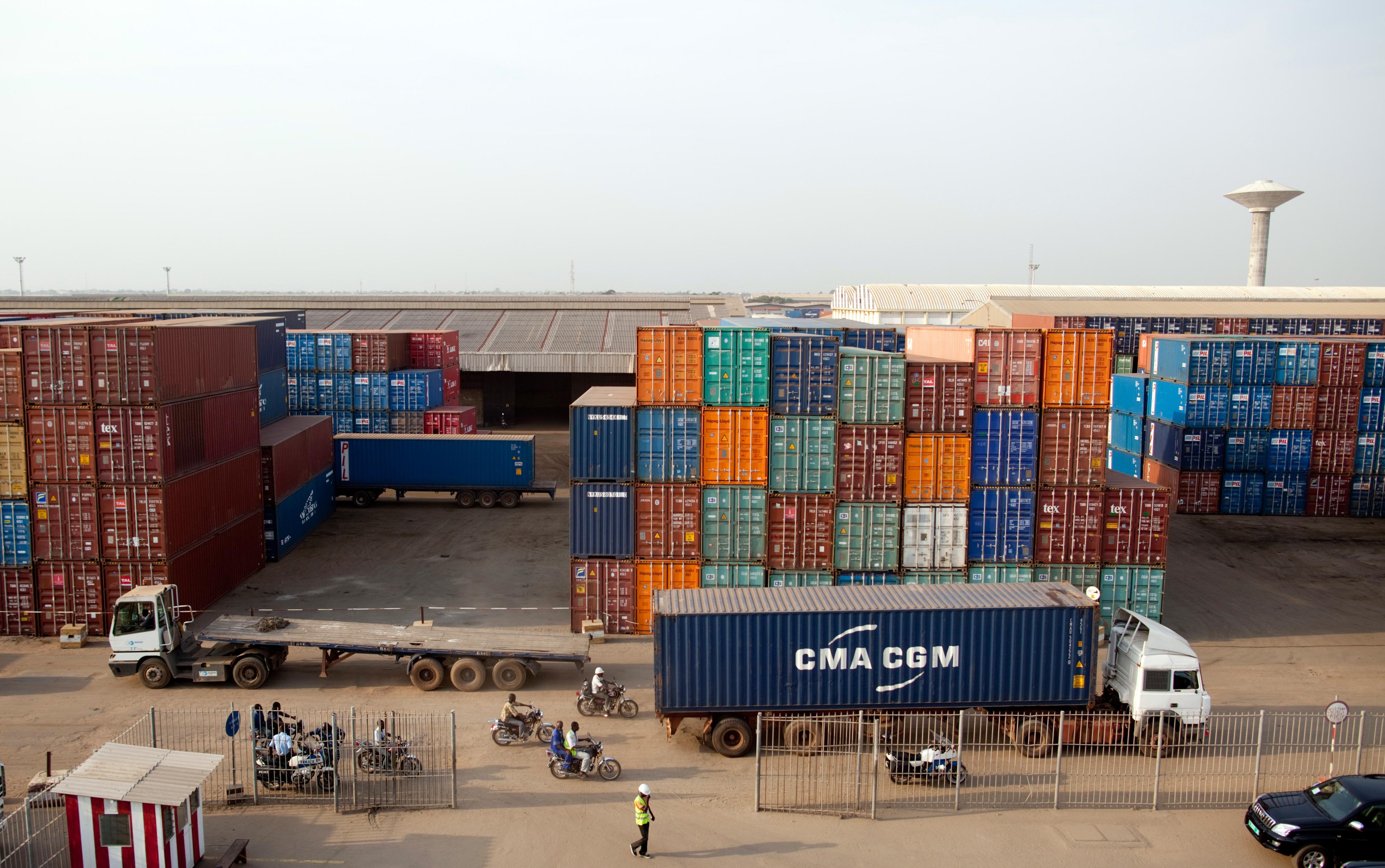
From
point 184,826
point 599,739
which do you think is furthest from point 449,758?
point 184,826

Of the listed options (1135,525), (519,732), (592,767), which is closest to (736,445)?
(519,732)

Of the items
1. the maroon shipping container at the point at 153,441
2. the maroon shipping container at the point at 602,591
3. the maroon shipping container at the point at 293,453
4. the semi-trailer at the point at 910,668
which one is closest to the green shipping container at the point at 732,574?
the maroon shipping container at the point at 602,591

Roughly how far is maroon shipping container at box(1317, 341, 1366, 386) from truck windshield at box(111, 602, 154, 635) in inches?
1953

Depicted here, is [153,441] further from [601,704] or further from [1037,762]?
[1037,762]

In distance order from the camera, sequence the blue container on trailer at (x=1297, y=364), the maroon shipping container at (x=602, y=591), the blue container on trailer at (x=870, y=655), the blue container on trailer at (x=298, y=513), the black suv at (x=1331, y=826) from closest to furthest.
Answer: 1. the black suv at (x=1331, y=826)
2. the blue container on trailer at (x=870, y=655)
3. the maroon shipping container at (x=602, y=591)
4. the blue container on trailer at (x=298, y=513)
5. the blue container on trailer at (x=1297, y=364)

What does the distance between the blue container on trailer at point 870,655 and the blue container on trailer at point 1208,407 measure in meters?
30.5

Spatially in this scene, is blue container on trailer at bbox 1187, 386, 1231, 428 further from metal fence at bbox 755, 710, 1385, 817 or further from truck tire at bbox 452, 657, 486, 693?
truck tire at bbox 452, 657, 486, 693

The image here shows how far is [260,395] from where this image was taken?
39938mm

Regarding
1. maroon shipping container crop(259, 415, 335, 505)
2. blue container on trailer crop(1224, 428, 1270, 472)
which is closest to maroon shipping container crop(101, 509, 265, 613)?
maroon shipping container crop(259, 415, 335, 505)

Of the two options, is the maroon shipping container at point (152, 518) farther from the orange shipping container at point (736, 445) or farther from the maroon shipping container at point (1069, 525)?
the maroon shipping container at point (1069, 525)

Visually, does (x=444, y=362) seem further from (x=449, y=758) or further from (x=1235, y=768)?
(x=1235, y=768)

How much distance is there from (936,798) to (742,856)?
4.60 metres

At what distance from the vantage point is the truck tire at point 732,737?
20531 millimetres

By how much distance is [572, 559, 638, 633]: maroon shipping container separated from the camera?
92.3 feet
